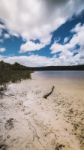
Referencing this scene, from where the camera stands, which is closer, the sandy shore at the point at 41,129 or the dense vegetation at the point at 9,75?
the sandy shore at the point at 41,129

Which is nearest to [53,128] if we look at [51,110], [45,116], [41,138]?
[41,138]

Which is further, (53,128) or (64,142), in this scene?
(53,128)

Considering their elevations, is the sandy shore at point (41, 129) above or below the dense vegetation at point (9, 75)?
below

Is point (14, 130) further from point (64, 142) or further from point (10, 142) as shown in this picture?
point (64, 142)

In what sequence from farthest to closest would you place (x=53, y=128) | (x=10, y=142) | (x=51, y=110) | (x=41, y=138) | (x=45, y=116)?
(x=51, y=110)
(x=45, y=116)
(x=53, y=128)
(x=41, y=138)
(x=10, y=142)

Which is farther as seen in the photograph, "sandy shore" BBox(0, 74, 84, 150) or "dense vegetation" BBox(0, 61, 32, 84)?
"dense vegetation" BBox(0, 61, 32, 84)

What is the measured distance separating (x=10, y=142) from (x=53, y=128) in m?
2.03

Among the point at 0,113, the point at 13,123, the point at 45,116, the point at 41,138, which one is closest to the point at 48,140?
the point at 41,138

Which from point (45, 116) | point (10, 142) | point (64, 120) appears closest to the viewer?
point (10, 142)

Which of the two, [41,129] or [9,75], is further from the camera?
[9,75]

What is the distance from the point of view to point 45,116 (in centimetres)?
784

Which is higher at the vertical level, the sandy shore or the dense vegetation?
the dense vegetation

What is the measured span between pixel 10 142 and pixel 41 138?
42.8 inches

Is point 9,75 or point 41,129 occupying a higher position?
point 9,75
